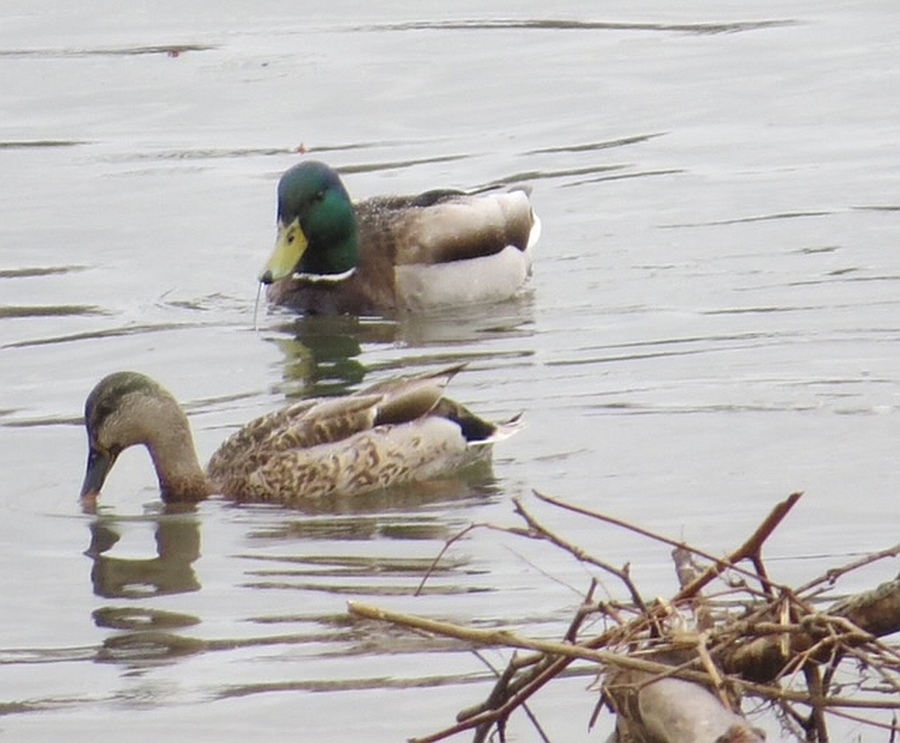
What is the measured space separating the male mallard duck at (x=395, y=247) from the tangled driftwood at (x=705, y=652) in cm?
841

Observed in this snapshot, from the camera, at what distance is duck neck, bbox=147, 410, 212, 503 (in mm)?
9930

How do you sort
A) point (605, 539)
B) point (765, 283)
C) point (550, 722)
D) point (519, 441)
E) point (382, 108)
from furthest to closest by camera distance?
point (382, 108) < point (765, 283) < point (519, 441) < point (605, 539) < point (550, 722)

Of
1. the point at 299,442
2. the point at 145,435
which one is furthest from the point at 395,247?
the point at 145,435

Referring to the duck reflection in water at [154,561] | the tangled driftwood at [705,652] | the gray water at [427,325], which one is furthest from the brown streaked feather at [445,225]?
the tangled driftwood at [705,652]

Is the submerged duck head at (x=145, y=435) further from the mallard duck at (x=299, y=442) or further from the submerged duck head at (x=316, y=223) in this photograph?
the submerged duck head at (x=316, y=223)

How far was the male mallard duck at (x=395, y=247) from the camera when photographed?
46.4 ft

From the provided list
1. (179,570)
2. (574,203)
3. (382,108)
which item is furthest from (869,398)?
(382,108)

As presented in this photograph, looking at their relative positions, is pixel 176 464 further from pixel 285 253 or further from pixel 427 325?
pixel 285 253

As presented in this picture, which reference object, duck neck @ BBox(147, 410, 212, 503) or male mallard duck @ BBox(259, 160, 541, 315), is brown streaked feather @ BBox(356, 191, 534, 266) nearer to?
male mallard duck @ BBox(259, 160, 541, 315)

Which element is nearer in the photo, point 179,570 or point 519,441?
point 179,570

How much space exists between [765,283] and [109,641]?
20.1 ft

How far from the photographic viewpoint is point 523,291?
1401cm

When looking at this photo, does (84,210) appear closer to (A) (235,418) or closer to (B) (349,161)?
(B) (349,161)

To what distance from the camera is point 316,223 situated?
14.3 m
